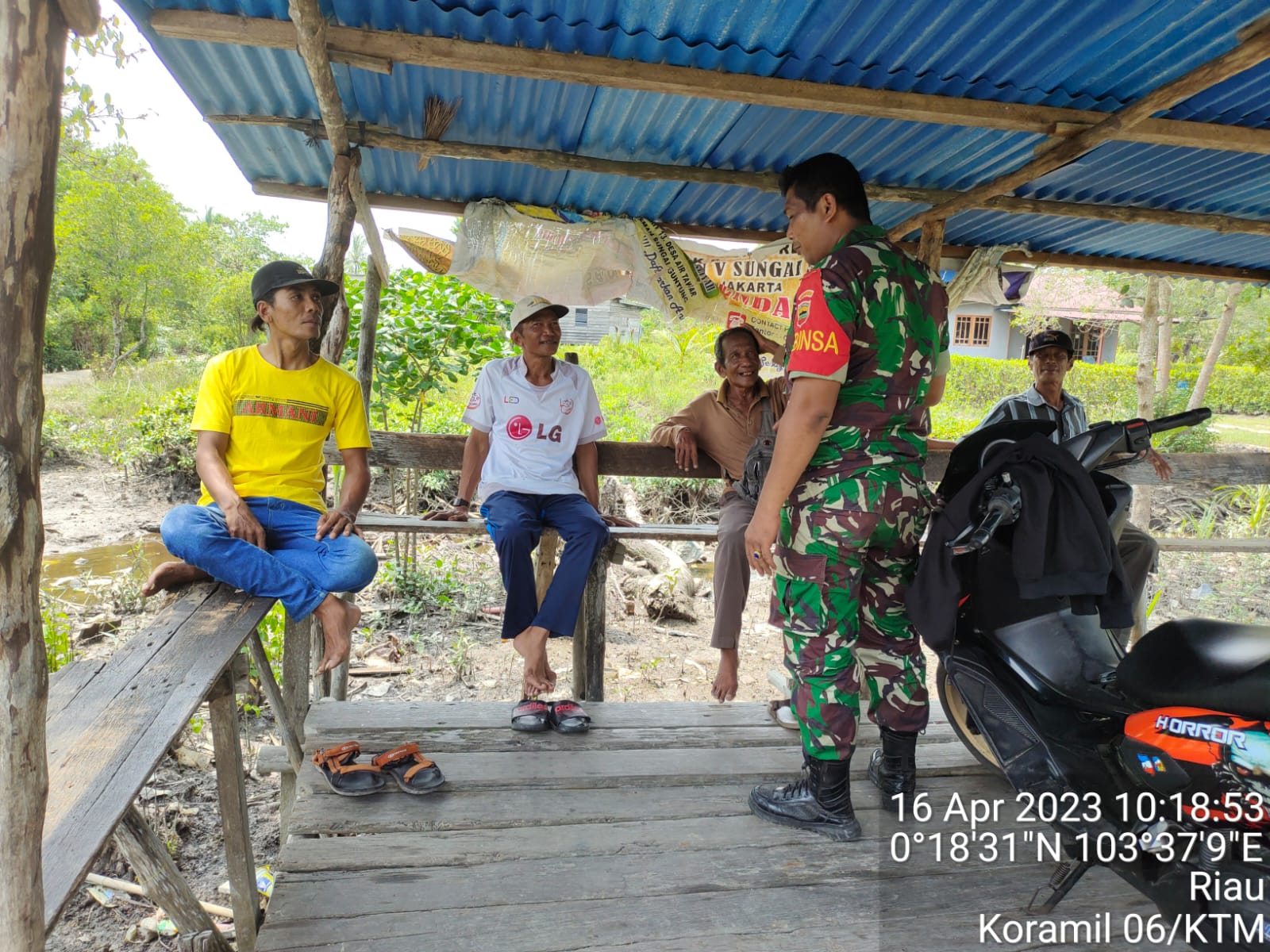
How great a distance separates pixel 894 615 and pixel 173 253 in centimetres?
2230

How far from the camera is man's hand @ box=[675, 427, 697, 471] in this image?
355cm

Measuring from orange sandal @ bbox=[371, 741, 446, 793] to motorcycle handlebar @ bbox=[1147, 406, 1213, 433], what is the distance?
240 cm

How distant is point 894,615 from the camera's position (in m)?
2.38

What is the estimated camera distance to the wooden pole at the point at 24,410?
3.47 ft

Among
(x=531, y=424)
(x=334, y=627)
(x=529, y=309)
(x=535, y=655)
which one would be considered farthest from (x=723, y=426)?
(x=334, y=627)

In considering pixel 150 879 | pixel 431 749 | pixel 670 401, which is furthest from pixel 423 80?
pixel 670 401

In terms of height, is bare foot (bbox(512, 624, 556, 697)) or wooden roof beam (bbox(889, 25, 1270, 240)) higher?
wooden roof beam (bbox(889, 25, 1270, 240))

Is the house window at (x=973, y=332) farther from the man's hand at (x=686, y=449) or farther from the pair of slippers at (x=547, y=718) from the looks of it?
the pair of slippers at (x=547, y=718)

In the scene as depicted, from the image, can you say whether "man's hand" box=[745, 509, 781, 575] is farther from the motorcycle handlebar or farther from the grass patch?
the grass patch

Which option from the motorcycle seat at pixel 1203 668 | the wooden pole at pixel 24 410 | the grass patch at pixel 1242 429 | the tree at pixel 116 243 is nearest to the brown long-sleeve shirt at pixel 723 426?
the motorcycle seat at pixel 1203 668

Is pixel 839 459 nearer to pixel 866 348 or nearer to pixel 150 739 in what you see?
pixel 866 348

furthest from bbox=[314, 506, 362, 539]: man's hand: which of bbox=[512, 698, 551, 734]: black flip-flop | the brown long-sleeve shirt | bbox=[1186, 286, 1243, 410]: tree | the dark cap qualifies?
bbox=[1186, 286, 1243, 410]: tree

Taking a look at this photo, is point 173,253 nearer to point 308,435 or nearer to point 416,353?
point 416,353

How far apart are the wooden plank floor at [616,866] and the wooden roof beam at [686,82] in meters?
2.37
